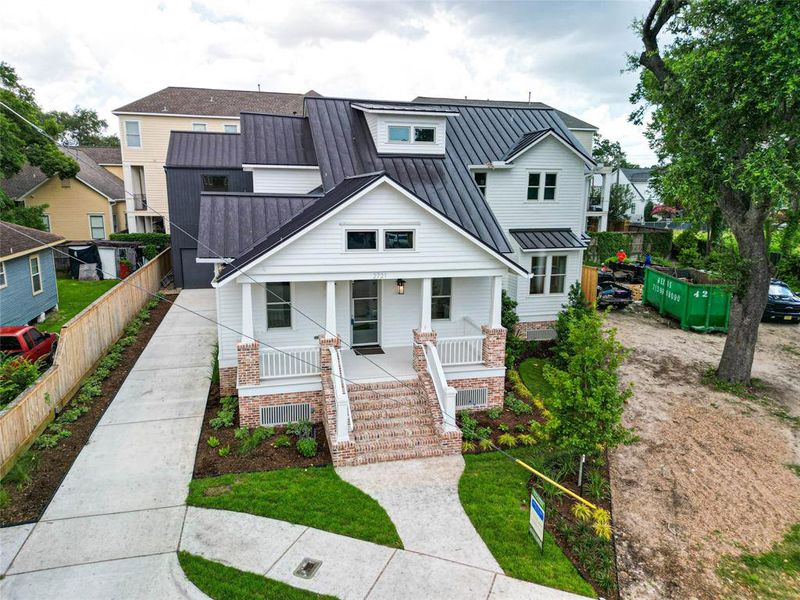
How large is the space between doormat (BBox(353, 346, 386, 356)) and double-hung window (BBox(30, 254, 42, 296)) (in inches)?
535

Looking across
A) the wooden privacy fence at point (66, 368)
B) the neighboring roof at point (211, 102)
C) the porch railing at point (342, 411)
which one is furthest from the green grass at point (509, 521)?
the neighboring roof at point (211, 102)

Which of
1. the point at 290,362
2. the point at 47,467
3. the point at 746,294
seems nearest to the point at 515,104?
the point at 746,294

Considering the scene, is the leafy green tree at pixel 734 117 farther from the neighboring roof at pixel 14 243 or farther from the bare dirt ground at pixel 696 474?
the neighboring roof at pixel 14 243

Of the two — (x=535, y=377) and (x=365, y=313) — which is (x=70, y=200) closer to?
(x=365, y=313)

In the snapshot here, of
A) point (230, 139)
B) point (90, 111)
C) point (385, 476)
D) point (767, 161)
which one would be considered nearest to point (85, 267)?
point (230, 139)

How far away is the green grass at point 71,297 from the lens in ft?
66.4

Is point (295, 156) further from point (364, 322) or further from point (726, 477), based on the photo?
point (726, 477)

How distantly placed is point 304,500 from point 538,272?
12.7 metres

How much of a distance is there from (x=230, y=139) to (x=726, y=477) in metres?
25.0

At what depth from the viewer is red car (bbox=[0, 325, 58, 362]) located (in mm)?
14727

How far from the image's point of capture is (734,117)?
545 inches

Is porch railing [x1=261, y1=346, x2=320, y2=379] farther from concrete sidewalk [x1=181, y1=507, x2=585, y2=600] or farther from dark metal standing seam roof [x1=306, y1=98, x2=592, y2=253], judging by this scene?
dark metal standing seam roof [x1=306, y1=98, x2=592, y2=253]

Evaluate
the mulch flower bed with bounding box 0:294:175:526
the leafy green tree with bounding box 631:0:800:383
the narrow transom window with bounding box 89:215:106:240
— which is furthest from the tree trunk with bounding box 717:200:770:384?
the narrow transom window with bounding box 89:215:106:240

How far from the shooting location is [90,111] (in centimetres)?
8000
